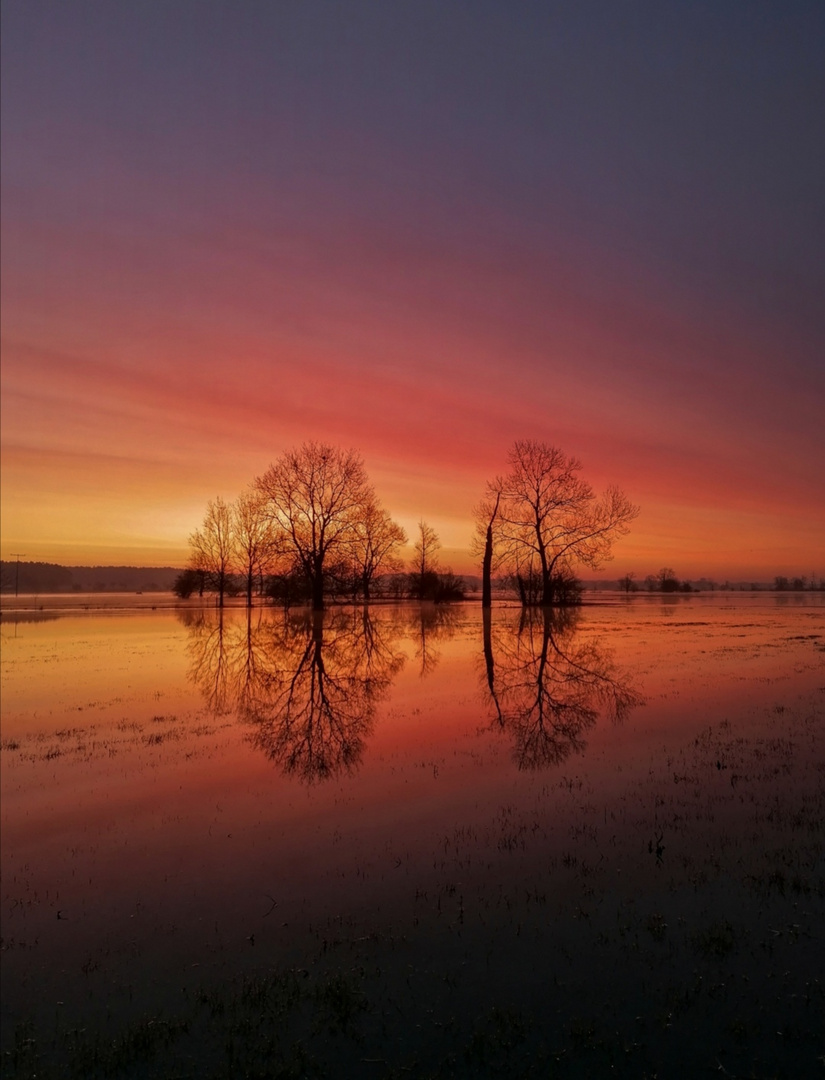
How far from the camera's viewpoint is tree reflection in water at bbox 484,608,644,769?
35.4ft

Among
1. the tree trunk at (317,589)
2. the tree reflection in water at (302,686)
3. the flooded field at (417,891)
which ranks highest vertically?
the tree trunk at (317,589)

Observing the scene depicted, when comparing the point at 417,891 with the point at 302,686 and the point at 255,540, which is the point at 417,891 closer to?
the point at 302,686

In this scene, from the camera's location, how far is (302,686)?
1675 cm

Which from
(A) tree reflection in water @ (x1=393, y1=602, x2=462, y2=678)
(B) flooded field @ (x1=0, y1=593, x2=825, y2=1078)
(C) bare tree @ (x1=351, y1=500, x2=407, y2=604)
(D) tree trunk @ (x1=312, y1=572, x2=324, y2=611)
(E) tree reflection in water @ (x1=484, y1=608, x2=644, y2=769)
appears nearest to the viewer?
(B) flooded field @ (x1=0, y1=593, x2=825, y2=1078)

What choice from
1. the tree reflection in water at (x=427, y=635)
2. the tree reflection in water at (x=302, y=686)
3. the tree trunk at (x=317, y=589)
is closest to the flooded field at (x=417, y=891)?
the tree reflection in water at (x=302, y=686)

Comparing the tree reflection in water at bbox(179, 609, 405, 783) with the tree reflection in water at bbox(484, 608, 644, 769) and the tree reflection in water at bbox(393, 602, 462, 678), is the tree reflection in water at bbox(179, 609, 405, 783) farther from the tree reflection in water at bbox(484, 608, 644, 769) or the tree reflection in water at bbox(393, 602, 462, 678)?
the tree reflection in water at bbox(484, 608, 644, 769)

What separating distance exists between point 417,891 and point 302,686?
37.0ft

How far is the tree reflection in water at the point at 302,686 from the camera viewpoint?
1080 centimetres

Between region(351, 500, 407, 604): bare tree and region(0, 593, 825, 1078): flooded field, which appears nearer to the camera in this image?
region(0, 593, 825, 1078): flooded field

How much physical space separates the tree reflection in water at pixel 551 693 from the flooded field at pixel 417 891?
15 centimetres

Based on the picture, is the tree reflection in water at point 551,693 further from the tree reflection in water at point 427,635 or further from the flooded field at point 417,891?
the tree reflection in water at point 427,635

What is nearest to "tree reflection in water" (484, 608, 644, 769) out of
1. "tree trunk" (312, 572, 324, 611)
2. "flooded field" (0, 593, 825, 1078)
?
"flooded field" (0, 593, 825, 1078)

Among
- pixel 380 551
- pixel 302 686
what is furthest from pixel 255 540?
pixel 302 686

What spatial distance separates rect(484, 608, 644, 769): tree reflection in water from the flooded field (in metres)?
0.15
